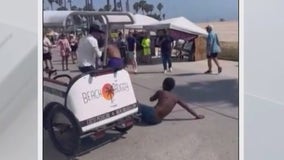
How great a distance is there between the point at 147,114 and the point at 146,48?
0.42 m

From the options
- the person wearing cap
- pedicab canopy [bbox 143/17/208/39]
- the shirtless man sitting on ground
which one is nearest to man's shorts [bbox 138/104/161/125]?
the shirtless man sitting on ground

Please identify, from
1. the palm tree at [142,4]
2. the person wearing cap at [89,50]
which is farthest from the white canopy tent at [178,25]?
the person wearing cap at [89,50]

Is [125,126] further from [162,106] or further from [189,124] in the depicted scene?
[189,124]

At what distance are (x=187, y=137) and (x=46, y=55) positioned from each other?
104cm

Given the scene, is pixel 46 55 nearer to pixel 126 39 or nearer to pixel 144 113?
pixel 126 39

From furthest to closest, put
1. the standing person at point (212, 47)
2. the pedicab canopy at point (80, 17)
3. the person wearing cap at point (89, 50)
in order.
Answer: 1. the standing person at point (212, 47)
2. the person wearing cap at point (89, 50)
3. the pedicab canopy at point (80, 17)

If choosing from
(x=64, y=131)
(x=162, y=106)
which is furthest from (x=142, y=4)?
(x=64, y=131)

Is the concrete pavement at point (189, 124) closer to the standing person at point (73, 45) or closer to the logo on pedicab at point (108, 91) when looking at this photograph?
the logo on pedicab at point (108, 91)

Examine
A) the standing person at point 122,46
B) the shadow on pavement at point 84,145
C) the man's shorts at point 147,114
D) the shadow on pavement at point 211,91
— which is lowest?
the shadow on pavement at point 84,145

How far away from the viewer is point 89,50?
2.50m

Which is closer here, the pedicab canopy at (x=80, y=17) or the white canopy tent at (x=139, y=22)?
the pedicab canopy at (x=80, y=17)

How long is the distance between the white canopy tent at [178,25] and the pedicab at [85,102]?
0.52 ft

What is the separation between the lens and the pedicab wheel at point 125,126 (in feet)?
8.25
